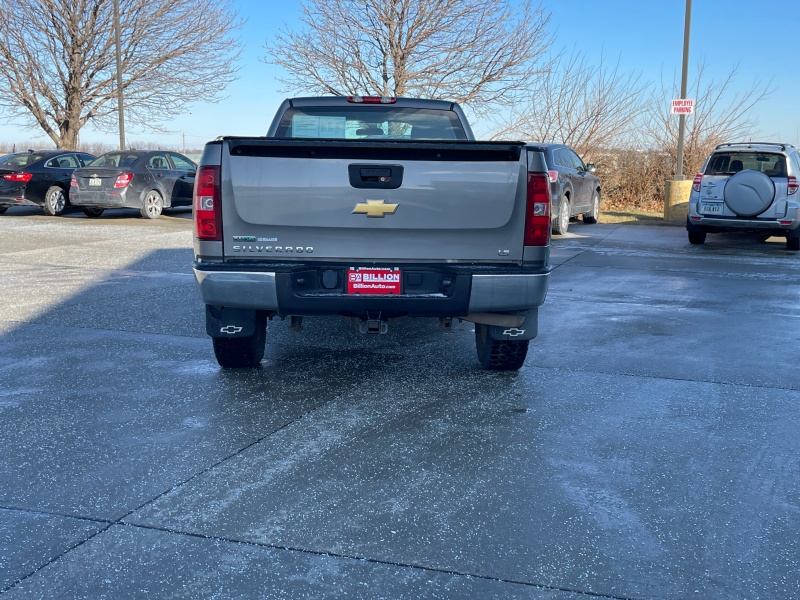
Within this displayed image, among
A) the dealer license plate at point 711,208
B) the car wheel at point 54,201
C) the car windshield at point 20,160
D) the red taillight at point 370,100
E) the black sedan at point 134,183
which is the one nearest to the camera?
the red taillight at point 370,100

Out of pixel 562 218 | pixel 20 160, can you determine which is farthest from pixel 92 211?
pixel 562 218

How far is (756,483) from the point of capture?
13.6 feet

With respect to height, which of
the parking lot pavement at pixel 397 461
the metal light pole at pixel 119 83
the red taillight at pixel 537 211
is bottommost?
the parking lot pavement at pixel 397 461

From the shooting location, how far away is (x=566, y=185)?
1627 cm

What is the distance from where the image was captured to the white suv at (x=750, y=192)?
1348 centimetres

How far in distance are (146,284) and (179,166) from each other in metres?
10.5

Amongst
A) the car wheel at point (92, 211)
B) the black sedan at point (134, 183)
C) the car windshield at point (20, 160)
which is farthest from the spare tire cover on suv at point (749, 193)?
the car windshield at point (20, 160)

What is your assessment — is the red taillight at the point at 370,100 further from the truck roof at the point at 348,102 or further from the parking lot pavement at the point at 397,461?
the parking lot pavement at the point at 397,461

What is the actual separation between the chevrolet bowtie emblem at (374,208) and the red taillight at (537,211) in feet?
Answer: 2.71

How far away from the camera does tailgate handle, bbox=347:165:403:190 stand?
5.12 meters

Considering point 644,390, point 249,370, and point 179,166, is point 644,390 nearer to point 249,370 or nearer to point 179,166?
point 249,370

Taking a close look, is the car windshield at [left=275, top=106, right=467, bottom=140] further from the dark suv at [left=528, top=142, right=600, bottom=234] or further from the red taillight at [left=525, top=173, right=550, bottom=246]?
the dark suv at [left=528, top=142, right=600, bottom=234]

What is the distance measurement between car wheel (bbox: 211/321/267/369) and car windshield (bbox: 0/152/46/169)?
15.4 m

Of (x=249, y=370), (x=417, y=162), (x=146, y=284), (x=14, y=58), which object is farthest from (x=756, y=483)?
(x=14, y=58)
